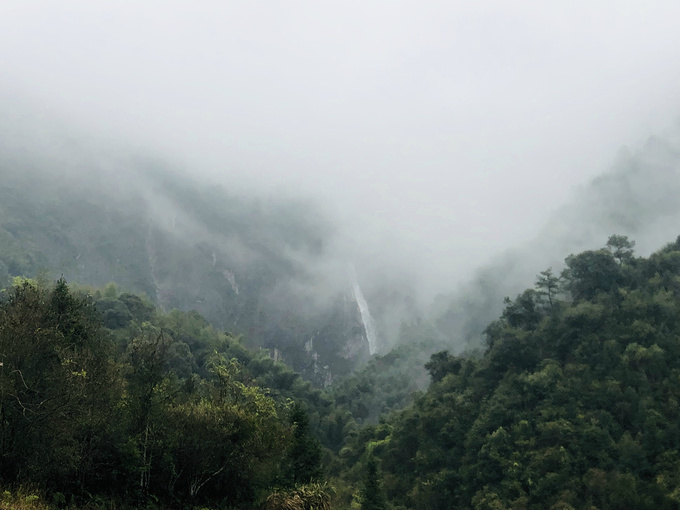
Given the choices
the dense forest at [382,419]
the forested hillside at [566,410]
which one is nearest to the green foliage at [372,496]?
the dense forest at [382,419]

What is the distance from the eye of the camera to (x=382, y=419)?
74.2 metres

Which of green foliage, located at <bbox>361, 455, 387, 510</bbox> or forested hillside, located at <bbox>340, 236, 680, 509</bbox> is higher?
forested hillside, located at <bbox>340, 236, 680, 509</bbox>

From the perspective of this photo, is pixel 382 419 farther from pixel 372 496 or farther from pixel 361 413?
pixel 372 496

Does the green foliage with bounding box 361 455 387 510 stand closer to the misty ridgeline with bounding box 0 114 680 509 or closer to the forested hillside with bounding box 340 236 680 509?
the misty ridgeline with bounding box 0 114 680 509

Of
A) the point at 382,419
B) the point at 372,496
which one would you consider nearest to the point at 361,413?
the point at 382,419

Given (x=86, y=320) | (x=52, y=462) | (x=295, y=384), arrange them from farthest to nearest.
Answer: (x=295, y=384)
(x=86, y=320)
(x=52, y=462)

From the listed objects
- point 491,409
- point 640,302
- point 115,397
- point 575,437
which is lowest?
point 115,397

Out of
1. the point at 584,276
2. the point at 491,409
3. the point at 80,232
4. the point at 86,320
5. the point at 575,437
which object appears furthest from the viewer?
the point at 80,232

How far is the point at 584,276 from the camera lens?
203 feet

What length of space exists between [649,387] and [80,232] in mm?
197935

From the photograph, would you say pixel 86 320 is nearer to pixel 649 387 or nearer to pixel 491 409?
pixel 491 409

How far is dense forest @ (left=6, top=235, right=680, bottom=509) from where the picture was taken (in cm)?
1798

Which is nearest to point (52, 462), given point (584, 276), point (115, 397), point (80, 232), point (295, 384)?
point (115, 397)

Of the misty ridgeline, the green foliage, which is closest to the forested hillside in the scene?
the misty ridgeline
